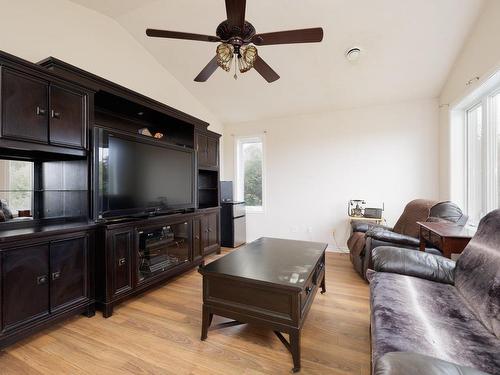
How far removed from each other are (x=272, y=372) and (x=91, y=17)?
3.72 metres

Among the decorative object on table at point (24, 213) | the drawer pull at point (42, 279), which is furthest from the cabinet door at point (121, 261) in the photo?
the decorative object on table at point (24, 213)

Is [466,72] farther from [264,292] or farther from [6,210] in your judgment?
[6,210]

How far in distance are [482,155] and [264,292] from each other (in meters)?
2.96

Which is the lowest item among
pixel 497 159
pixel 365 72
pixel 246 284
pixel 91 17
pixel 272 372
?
pixel 272 372

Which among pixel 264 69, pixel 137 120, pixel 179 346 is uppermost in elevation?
pixel 264 69

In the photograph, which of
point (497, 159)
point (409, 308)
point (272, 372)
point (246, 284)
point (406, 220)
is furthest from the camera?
point (406, 220)

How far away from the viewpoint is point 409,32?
2449mm

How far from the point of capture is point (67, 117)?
1963mm

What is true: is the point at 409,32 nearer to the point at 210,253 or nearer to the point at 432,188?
the point at 432,188

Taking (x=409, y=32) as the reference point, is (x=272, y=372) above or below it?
below

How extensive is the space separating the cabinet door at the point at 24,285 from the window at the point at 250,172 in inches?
132

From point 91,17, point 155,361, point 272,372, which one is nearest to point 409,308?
point 272,372

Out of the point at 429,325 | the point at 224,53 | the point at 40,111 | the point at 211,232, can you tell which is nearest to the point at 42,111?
the point at 40,111

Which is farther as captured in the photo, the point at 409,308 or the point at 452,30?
the point at 452,30
